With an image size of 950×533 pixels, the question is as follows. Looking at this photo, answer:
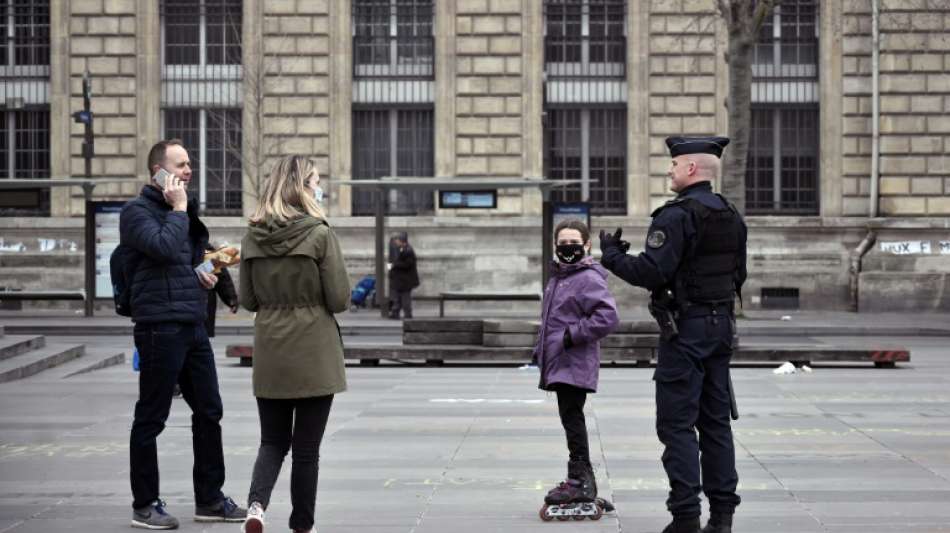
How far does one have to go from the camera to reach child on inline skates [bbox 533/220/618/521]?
912 centimetres

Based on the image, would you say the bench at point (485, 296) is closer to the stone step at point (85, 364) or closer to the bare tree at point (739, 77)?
the bare tree at point (739, 77)

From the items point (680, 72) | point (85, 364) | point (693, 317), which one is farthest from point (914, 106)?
point (693, 317)

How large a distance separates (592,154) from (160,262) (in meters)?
26.8

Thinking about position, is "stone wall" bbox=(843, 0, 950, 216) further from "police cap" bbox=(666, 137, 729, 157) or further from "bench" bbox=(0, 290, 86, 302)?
"police cap" bbox=(666, 137, 729, 157)

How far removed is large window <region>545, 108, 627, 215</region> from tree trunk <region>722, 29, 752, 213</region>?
4.89 metres

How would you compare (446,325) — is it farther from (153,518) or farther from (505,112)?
(505,112)

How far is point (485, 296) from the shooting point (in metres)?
32.1

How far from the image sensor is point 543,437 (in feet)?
40.8

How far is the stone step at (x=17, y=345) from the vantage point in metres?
18.7

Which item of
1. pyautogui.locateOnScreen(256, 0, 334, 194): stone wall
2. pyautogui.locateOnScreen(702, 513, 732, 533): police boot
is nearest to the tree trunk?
pyautogui.locateOnScreen(256, 0, 334, 194): stone wall

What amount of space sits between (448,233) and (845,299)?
8135 mm

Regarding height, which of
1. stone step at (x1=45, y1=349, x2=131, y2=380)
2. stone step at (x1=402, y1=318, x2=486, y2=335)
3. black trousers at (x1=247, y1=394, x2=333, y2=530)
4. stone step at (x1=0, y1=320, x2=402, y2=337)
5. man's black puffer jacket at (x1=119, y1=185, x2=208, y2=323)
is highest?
man's black puffer jacket at (x1=119, y1=185, x2=208, y2=323)

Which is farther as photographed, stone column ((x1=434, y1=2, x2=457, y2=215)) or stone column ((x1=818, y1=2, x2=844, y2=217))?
stone column ((x1=434, y1=2, x2=457, y2=215))

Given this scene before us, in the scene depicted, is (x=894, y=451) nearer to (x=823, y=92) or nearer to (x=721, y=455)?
(x=721, y=455)
